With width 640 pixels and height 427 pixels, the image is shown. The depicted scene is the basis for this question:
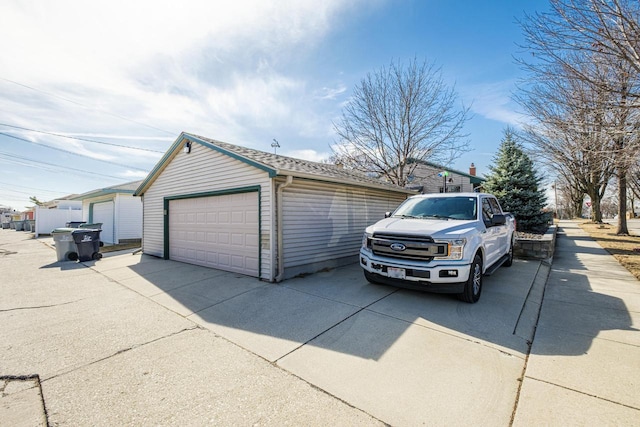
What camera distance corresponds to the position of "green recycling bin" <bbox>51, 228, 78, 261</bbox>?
939 cm

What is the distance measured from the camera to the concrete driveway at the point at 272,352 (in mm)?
2334

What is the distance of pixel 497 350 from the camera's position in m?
3.26

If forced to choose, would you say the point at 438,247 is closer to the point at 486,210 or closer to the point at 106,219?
the point at 486,210

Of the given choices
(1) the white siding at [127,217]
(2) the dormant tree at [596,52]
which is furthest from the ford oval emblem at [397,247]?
(1) the white siding at [127,217]

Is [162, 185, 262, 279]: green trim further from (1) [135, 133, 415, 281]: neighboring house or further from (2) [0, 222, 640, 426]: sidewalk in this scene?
(2) [0, 222, 640, 426]: sidewalk

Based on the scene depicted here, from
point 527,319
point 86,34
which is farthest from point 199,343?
point 86,34

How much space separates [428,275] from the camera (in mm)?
4445

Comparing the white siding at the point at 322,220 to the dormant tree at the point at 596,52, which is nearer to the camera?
the dormant tree at the point at 596,52

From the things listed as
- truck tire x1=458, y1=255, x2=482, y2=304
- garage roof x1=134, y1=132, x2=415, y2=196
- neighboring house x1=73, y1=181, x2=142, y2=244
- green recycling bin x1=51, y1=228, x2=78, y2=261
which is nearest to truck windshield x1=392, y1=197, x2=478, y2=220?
truck tire x1=458, y1=255, x2=482, y2=304

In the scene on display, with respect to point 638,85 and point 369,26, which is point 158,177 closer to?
point 369,26

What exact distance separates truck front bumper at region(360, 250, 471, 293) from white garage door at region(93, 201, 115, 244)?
1720cm

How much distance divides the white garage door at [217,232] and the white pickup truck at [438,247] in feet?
10.2

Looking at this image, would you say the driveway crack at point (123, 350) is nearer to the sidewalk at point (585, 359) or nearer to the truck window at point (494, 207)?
the sidewalk at point (585, 359)

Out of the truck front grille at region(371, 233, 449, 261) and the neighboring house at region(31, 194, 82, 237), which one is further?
the neighboring house at region(31, 194, 82, 237)
